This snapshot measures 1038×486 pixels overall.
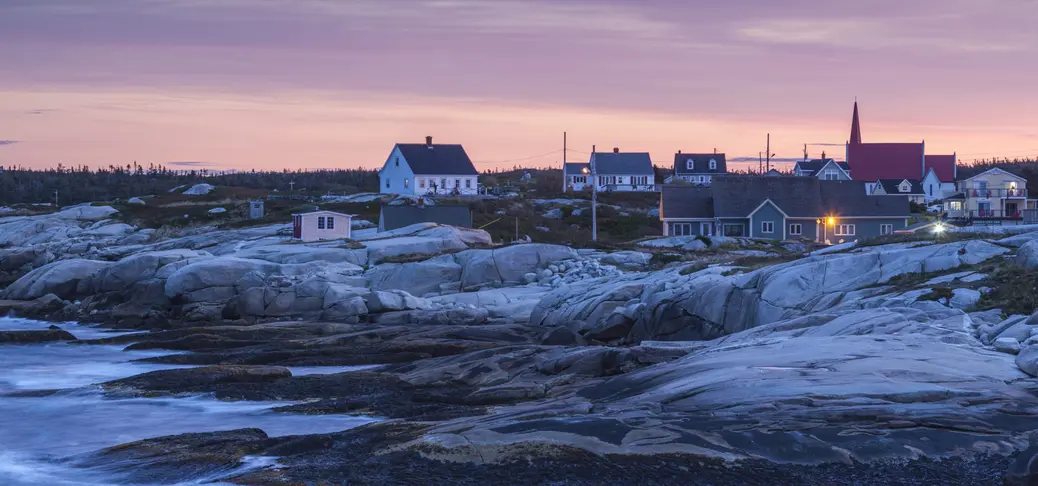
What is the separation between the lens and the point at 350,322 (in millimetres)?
38625

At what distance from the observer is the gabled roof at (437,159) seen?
102500mm

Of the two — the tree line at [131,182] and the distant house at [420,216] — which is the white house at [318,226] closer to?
the distant house at [420,216]

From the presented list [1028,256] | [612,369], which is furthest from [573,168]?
[612,369]

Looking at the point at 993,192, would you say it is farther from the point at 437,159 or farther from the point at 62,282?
the point at 62,282

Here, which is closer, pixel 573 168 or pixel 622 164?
pixel 622 164

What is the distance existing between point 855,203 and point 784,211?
5716mm

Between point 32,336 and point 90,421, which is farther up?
point 90,421

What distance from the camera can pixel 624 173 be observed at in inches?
4742

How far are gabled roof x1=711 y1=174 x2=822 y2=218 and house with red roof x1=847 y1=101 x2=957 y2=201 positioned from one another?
41.2 m

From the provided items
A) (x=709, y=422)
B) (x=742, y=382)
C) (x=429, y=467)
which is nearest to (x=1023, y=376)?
(x=742, y=382)

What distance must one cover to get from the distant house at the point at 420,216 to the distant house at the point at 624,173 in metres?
51.3

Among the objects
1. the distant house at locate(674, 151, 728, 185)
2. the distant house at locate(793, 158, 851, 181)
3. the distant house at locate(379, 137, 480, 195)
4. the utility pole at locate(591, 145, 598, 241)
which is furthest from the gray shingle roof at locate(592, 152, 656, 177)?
the utility pole at locate(591, 145, 598, 241)

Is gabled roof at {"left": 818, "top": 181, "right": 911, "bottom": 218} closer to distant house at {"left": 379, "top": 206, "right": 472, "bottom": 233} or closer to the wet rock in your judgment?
distant house at {"left": 379, "top": 206, "right": 472, "bottom": 233}

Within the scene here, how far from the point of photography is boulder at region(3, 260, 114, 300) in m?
Answer: 50.1
